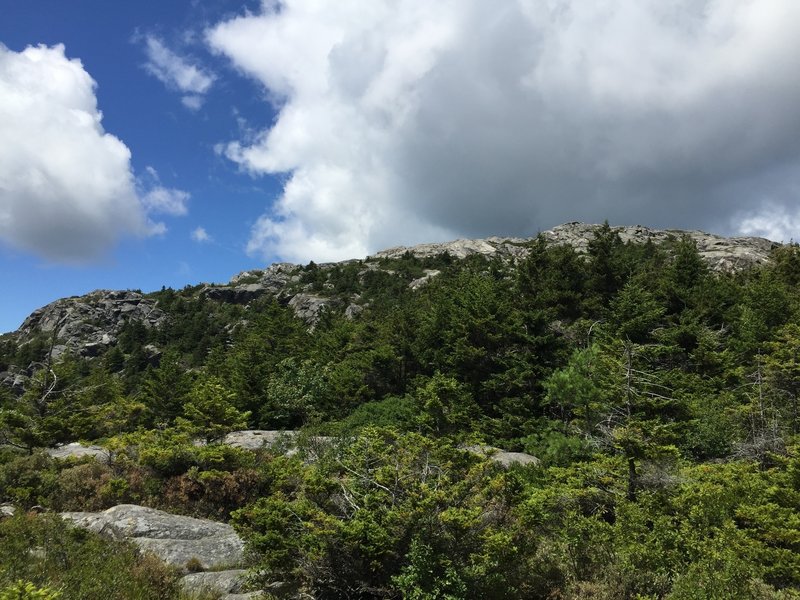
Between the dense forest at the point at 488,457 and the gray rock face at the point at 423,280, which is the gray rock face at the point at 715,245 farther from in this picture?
the gray rock face at the point at 423,280

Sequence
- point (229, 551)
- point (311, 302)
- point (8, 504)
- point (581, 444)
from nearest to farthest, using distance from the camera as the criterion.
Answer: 1. point (229, 551)
2. point (8, 504)
3. point (581, 444)
4. point (311, 302)

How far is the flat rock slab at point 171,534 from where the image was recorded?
1016 centimetres

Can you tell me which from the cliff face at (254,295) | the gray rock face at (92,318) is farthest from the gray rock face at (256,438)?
the gray rock face at (92,318)

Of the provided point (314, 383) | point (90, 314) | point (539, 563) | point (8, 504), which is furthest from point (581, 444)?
point (90, 314)

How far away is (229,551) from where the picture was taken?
1085 centimetres

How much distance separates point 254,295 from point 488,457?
332 feet

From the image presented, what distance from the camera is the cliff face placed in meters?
86.3

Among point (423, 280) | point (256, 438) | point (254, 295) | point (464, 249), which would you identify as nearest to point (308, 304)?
point (423, 280)

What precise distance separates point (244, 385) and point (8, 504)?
20.8 m

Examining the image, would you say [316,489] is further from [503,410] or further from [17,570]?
[503,410]

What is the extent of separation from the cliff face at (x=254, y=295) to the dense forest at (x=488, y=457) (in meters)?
42.7

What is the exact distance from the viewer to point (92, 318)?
4242 inches

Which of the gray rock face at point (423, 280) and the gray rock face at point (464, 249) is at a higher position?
the gray rock face at point (464, 249)

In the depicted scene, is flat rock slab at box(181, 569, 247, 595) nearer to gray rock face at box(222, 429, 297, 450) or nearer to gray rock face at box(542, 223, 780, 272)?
gray rock face at box(222, 429, 297, 450)
